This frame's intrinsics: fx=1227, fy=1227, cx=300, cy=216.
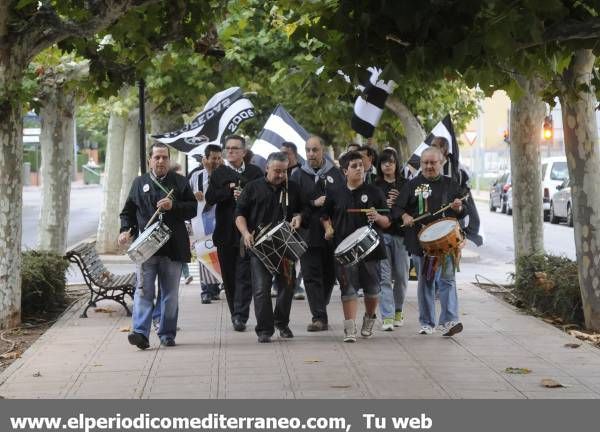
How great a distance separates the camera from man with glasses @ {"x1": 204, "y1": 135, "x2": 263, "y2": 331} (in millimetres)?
11906

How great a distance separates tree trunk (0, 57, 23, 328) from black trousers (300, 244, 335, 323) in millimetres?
2840

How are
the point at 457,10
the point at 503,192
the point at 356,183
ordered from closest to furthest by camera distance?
the point at 457,10, the point at 356,183, the point at 503,192

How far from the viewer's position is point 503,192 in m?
45.8

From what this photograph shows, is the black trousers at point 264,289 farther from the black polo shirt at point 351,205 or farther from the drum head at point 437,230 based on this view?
the drum head at point 437,230

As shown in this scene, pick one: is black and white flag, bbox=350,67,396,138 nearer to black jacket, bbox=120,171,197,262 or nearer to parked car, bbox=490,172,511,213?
black jacket, bbox=120,171,197,262

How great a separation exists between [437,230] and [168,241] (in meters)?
2.40

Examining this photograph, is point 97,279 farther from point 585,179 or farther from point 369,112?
point 585,179

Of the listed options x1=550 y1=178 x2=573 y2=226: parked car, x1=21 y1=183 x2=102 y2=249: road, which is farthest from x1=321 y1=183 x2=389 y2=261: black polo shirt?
x1=550 y1=178 x2=573 y2=226: parked car

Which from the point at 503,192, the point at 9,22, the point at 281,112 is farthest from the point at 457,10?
the point at 503,192

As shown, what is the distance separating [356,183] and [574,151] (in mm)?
2337

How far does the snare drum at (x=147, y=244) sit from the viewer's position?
1021 centimetres

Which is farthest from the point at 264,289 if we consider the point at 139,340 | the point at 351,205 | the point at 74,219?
the point at 74,219

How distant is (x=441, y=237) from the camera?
10891 millimetres
